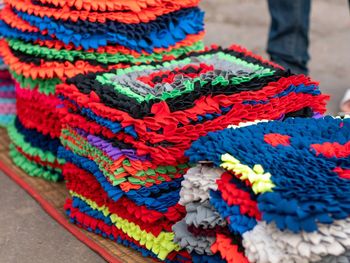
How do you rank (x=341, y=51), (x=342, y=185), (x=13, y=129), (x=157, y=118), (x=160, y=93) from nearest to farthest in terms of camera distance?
(x=342, y=185)
(x=157, y=118)
(x=160, y=93)
(x=13, y=129)
(x=341, y=51)

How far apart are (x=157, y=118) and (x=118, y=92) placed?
182 millimetres

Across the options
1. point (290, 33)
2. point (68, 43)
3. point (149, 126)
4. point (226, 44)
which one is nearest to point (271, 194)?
point (149, 126)

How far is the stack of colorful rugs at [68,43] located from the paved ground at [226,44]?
19 centimetres

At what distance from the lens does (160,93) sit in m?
1.65

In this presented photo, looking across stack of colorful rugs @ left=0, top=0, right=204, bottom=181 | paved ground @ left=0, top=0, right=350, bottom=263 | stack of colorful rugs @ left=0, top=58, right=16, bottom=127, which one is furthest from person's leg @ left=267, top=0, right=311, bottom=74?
stack of colorful rugs @ left=0, top=58, right=16, bottom=127

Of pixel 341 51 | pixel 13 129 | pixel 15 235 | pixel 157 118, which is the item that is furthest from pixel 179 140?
pixel 341 51

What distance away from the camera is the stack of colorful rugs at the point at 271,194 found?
1221mm

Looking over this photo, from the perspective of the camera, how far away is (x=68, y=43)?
1.92 m

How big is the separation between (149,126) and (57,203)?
580mm

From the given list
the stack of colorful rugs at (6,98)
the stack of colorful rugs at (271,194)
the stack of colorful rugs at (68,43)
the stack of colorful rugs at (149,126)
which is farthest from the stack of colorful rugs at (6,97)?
the stack of colorful rugs at (271,194)

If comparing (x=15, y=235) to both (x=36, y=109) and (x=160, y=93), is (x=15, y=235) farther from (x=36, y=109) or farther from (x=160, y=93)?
(x=160, y=93)

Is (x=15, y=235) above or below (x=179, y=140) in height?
below

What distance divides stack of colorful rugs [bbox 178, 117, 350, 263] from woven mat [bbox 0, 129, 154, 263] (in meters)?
0.26

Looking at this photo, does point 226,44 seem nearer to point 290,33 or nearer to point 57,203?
point 290,33
